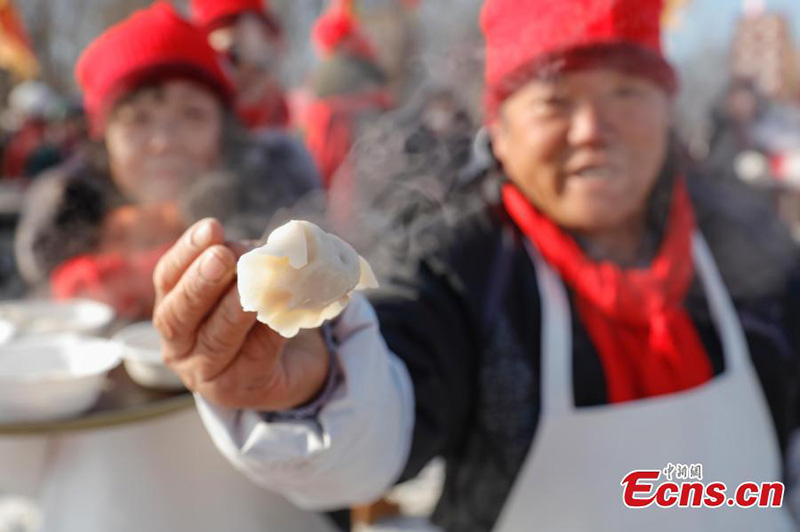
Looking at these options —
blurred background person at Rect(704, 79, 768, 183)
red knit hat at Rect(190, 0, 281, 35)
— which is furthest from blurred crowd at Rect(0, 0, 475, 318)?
blurred background person at Rect(704, 79, 768, 183)

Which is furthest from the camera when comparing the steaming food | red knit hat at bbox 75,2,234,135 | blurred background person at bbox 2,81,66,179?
blurred background person at bbox 2,81,66,179

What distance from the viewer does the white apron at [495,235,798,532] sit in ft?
3.60

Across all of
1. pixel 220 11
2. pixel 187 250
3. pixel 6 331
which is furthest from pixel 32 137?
pixel 187 250

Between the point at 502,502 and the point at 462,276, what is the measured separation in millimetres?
361

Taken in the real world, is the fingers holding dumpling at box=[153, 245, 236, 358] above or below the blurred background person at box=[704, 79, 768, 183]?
above

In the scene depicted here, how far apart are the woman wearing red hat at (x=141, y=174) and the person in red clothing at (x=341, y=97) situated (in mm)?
1523

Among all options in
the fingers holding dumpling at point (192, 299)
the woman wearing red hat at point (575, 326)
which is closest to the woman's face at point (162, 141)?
the woman wearing red hat at point (575, 326)

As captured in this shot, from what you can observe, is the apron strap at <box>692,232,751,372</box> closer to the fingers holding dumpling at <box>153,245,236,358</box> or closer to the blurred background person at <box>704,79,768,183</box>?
the fingers holding dumpling at <box>153,245,236,358</box>

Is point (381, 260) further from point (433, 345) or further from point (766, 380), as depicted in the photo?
point (766, 380)

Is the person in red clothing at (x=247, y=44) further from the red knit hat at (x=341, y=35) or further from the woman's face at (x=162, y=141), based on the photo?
the red knit hat at (x=341, y=35)

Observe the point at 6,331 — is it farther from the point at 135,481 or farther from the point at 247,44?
the point at 247,44

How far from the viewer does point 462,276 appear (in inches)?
43.9

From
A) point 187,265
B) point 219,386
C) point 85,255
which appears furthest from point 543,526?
point 85,255

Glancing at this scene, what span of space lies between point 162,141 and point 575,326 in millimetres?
1077
